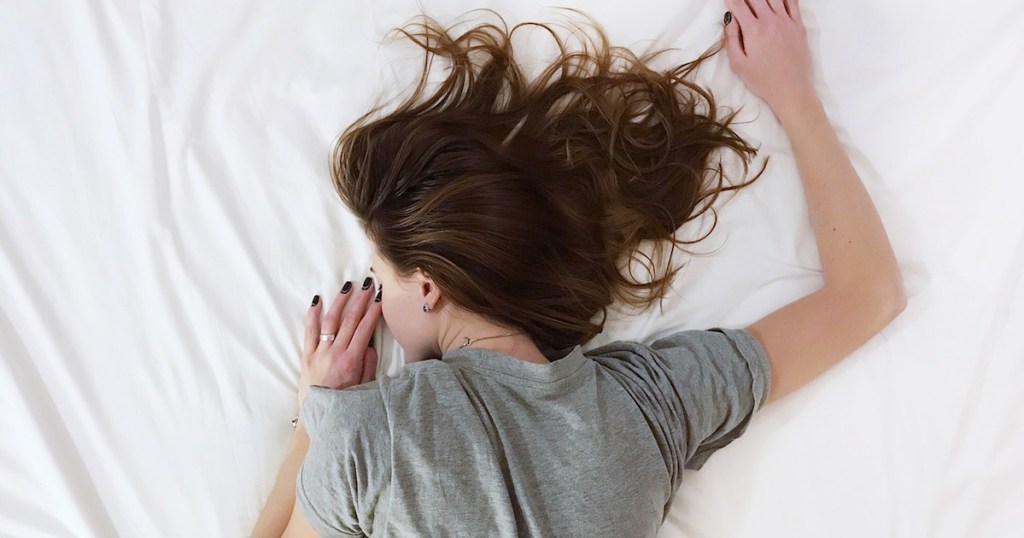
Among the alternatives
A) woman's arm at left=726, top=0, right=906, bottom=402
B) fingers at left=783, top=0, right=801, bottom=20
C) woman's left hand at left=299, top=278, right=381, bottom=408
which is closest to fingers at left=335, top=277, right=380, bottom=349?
woman's left hand at left=299, top=278, right=381, bottom=408

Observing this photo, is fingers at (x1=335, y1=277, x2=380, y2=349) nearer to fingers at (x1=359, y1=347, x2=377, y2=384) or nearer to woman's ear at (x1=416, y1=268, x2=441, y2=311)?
fingers at (x1=359, y1=347, x2=377, y2=384)

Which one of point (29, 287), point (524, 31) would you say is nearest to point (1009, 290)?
point (524, 31)

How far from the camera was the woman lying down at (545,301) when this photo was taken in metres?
0.92

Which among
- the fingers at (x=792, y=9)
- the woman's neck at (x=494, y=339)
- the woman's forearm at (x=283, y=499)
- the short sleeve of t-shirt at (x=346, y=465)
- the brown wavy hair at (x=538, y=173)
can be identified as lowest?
the woman's forearm at (x=283, y=499)

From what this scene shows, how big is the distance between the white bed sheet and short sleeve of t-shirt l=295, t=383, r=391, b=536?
0.23 meters

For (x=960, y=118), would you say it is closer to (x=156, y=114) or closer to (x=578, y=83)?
(x=578, y=83)

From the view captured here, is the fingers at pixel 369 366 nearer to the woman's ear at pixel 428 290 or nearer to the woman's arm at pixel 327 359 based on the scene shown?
the woman's arm at pixel 327 359

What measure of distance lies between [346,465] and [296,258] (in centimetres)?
41

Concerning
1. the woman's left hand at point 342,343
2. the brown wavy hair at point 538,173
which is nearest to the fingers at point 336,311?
the woman's left hand at point 342,343

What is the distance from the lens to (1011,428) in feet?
3.77

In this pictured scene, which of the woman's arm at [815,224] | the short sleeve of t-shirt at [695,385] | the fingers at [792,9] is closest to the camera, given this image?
the short sleeve of t-shirt at [695,385]

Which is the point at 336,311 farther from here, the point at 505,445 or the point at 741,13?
the point at 741,13

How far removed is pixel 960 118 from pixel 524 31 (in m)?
0.71

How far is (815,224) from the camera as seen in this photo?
1.19m
